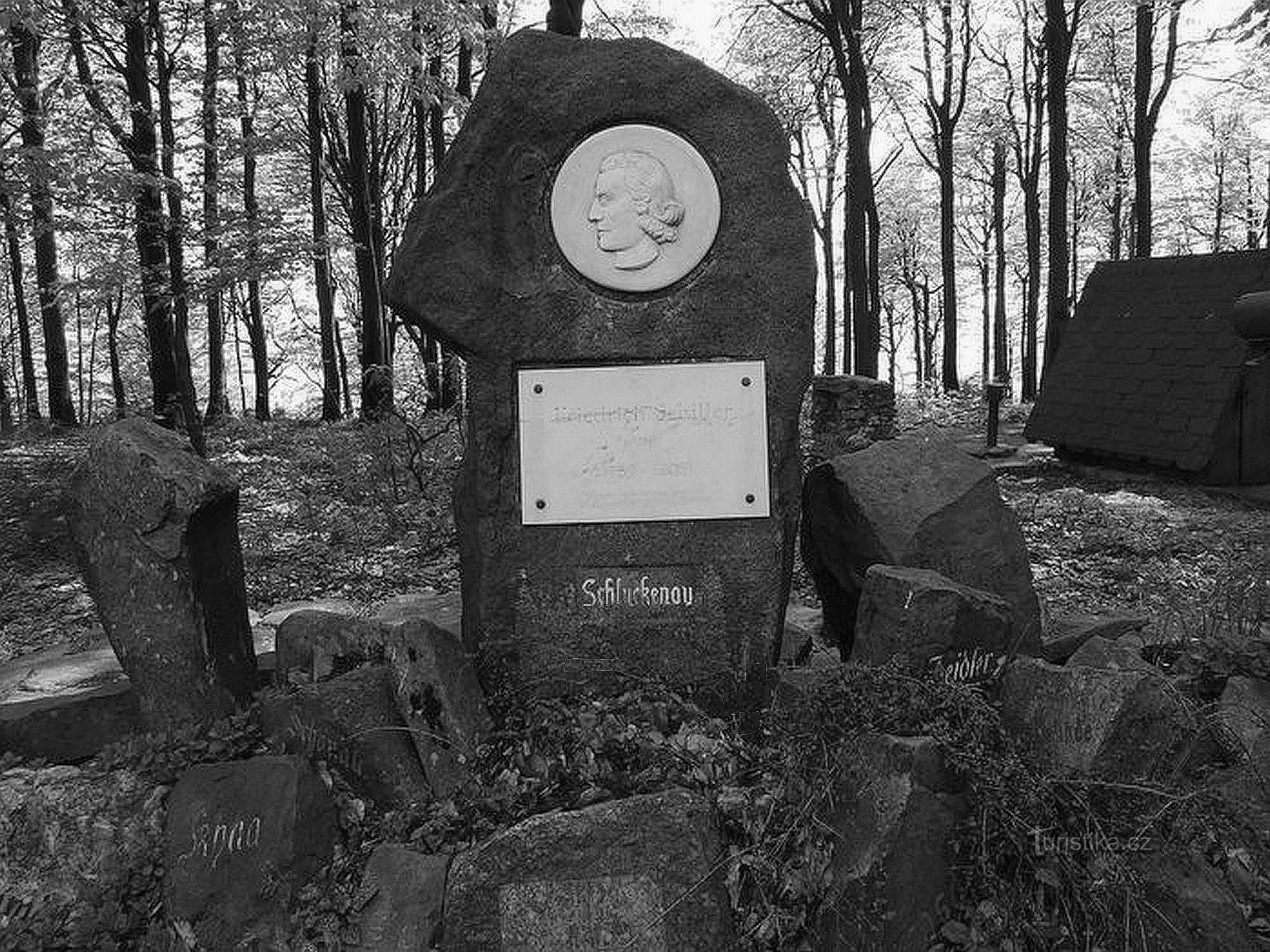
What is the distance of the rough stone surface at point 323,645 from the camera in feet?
11.9

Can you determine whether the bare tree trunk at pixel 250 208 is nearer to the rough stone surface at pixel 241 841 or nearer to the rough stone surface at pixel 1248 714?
the rough stone surface at pixel 241 841

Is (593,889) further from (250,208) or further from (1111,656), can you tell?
(250,208)

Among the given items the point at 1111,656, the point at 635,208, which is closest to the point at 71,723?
the point at 635,208

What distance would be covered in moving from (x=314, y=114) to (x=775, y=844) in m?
16.9

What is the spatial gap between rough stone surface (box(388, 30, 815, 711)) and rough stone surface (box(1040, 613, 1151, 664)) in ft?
4.54

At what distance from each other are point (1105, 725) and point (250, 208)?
15.5m

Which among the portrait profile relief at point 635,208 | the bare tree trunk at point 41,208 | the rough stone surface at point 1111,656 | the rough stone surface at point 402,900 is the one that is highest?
the bare tree trunk at point 41,208

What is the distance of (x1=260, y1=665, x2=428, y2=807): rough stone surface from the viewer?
10.3ft

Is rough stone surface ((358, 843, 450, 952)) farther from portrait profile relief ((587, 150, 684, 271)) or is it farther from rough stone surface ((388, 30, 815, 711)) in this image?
portrait profile relief ((587, 150, 684, 271))

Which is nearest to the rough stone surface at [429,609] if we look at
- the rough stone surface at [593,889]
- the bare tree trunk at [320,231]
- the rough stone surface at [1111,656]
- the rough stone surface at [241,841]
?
the rough stone surface at [241,841]

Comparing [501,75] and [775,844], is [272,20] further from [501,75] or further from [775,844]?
[775,844]

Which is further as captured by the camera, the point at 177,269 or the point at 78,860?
the point at 177,269

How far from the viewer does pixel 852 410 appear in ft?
42.8

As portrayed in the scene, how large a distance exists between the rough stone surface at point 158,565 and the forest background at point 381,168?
2733 millimetres
